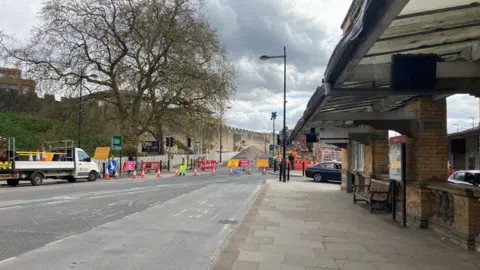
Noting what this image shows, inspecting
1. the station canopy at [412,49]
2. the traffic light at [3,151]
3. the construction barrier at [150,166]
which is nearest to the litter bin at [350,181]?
the station canopy at [412,49]

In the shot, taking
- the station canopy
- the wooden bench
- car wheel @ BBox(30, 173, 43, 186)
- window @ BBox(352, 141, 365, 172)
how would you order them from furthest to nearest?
car wheel @ BBox(30, 173, 43, 186)
window @ BBox(352, 141, 365, 172)
the wooden bench
the station canopy

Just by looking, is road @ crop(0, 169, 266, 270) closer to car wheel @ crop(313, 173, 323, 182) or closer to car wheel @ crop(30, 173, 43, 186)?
car wheel @ crop(30, 173, 43, 186)

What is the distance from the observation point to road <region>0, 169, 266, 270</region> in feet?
20.4

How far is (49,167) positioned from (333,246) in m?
20.0

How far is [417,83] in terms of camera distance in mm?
4945

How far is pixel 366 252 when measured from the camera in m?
6.76

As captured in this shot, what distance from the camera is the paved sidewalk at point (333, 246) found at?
Result: 19.5 ft

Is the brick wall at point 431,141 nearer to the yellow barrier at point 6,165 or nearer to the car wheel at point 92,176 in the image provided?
the yellow barrier at point 6,165

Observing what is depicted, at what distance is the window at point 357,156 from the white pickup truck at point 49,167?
16.2 metres

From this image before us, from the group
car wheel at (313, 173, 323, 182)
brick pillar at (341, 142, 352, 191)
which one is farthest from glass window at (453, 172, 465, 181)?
car wheel at (313, 173, 323, 182)

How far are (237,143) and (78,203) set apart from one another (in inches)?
2921

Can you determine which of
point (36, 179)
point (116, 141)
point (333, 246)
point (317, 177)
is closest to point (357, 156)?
point (333, 246)

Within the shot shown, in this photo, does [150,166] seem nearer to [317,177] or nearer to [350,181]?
[317,177]

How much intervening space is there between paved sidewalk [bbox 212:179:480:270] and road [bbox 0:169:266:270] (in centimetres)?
63
